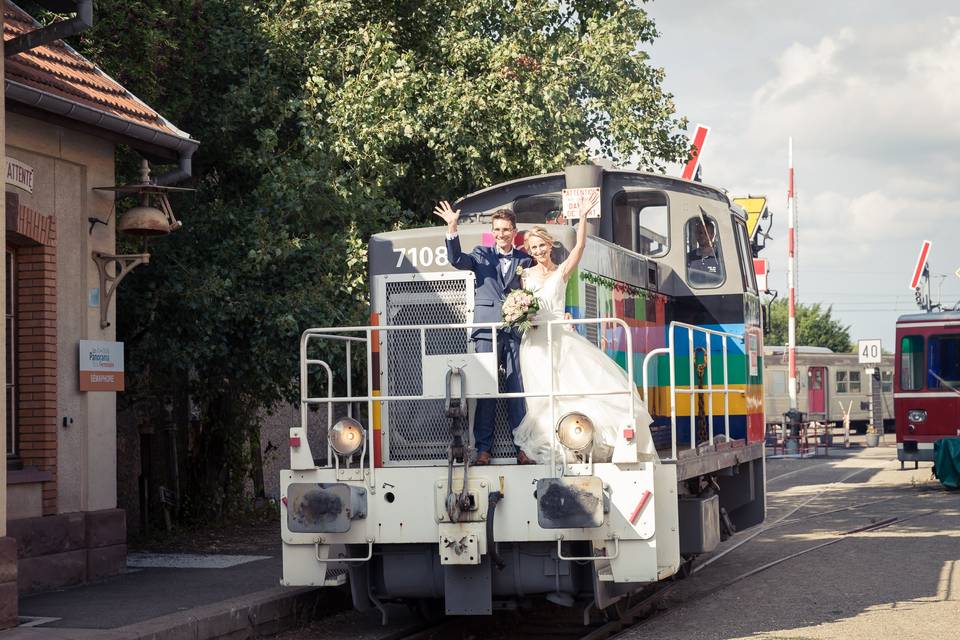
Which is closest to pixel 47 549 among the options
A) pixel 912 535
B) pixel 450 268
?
pixel 450 268

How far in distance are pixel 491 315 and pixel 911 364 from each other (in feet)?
→ 54.3

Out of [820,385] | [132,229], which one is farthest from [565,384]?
[820,385]

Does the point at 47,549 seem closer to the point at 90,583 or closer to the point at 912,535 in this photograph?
the point at 90,583

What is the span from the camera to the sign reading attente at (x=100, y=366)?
1095 cm

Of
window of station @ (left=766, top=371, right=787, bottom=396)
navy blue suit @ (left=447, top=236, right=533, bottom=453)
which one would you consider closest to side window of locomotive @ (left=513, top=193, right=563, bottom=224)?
navy blue suit @ (left=447, top=236, right=533, bottom=453)

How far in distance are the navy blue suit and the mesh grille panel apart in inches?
9.7

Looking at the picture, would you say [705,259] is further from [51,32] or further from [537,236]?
[51,32]

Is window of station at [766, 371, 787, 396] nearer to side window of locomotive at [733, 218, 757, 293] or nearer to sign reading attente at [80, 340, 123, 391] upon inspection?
side window of locomotive at [733, 218, 757, 293]

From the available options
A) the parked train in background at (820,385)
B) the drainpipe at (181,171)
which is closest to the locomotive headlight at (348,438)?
the drainpipe at (181,171)

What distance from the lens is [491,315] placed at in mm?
8539

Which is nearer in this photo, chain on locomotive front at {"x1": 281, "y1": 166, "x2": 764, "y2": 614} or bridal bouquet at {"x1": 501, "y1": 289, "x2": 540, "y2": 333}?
chain on locomotive front at {"x1": 281, "y1": 166, "x2": 764, "y2": 614}

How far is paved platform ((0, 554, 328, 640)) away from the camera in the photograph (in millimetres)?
8047

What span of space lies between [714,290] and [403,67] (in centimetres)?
471

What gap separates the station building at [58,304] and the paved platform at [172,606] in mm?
506
